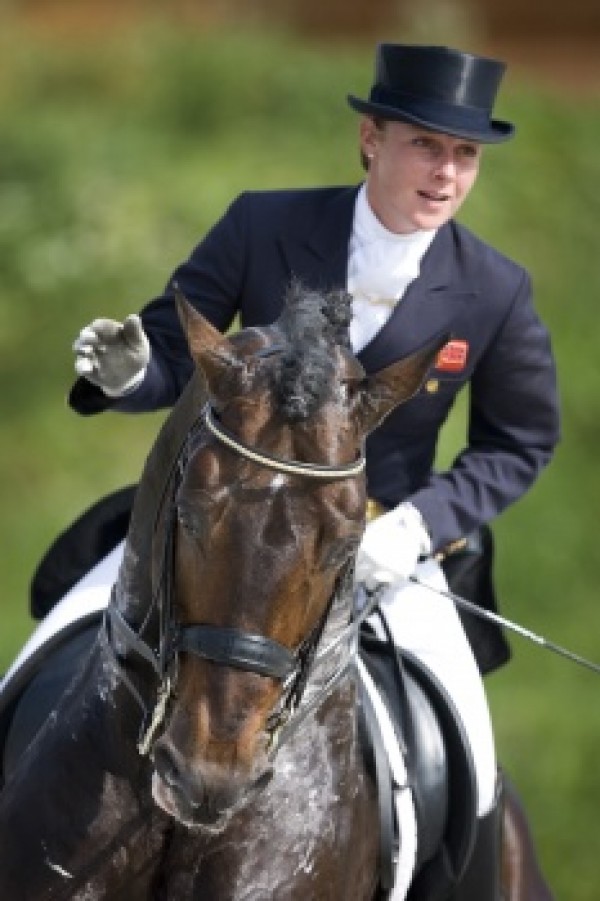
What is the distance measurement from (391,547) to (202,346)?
91cm

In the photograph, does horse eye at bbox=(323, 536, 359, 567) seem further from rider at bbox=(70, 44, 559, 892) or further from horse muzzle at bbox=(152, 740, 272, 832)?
rider at bbox=(70, 44, 559, 892)

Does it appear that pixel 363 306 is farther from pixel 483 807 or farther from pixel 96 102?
pixel 96 102

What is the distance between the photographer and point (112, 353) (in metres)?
4.36

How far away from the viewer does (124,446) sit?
12766mm

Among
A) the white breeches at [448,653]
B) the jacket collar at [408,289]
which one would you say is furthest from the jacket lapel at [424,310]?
the white breeches at [448,653]

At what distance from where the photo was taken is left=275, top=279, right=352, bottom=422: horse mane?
3.78m

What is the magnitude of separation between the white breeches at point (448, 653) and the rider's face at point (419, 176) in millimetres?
826

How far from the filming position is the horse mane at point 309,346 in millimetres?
3783

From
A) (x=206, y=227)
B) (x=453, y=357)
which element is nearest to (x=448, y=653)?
(x=453, y=357)

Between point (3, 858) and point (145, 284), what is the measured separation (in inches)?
375

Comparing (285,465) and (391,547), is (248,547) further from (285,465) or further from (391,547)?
(391,547)

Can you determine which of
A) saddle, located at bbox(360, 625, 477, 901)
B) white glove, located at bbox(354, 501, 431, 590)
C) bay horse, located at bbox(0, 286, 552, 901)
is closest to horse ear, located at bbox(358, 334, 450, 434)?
bay horse, located at bbox(0, 286, 552, 901)

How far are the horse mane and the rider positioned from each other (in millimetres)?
715

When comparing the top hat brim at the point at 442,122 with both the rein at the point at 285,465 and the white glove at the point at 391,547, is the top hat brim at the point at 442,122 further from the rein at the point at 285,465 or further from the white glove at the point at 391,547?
the rein at the point at 285,465
